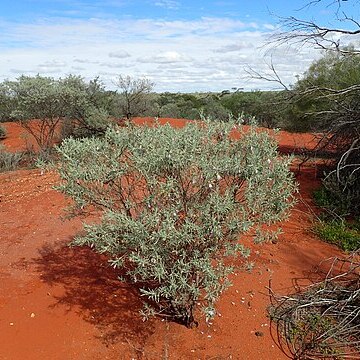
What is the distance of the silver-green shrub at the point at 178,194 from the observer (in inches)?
144

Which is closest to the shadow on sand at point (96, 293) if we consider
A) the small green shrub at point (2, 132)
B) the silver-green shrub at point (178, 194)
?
the silver-green shrub at point (178, 194)

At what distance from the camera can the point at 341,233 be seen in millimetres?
6789

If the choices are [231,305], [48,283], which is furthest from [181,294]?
[48,283]

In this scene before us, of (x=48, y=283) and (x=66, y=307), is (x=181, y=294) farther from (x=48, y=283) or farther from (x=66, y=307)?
(x=48, y=283)

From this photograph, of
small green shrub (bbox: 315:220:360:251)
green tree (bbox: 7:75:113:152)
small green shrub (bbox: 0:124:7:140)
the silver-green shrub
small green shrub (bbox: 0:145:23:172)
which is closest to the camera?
the silver-green shrub

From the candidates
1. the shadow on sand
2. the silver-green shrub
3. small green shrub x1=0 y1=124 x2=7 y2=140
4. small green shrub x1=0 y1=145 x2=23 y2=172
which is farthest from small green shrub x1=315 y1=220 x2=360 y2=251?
small green shrub x1=0 y1=124 x2=7 y2=140

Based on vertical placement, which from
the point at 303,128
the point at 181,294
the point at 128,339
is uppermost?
the point at 303,128

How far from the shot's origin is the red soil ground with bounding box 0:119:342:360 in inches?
159

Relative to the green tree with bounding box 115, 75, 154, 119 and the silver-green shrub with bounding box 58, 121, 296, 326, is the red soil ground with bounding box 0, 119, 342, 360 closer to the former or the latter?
the silver-green shrub with bounding box 58, 121, 296, 326

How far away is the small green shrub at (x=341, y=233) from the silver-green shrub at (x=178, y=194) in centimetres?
287

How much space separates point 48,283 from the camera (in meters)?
5.12

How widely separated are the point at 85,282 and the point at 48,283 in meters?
0.43

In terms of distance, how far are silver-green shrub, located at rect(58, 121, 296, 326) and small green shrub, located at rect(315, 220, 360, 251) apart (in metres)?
2.87

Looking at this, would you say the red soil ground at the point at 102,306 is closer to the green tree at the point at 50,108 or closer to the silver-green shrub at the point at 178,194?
the silver-green shrub at the point at 178,194
